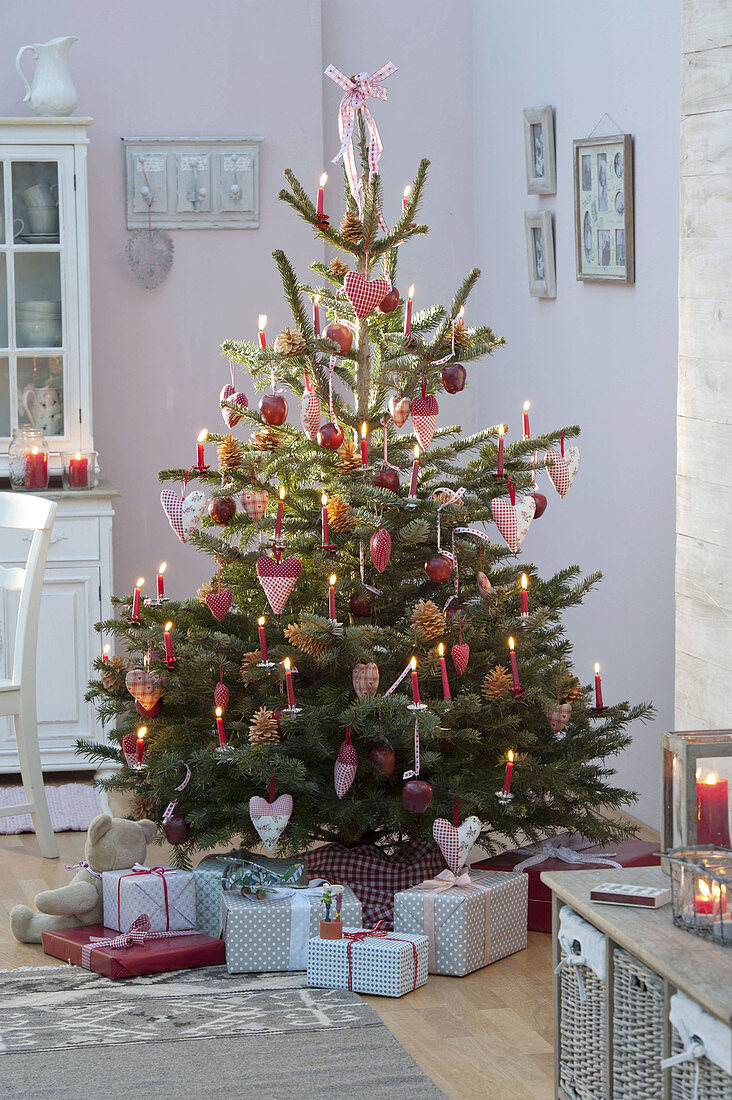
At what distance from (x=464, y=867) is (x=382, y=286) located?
4.02 ft

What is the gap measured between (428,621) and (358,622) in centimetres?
21

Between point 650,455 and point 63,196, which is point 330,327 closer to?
point 650,455

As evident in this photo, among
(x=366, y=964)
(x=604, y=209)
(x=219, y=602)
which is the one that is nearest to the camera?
(x=366, y=964)

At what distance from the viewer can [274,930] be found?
2.79 metres

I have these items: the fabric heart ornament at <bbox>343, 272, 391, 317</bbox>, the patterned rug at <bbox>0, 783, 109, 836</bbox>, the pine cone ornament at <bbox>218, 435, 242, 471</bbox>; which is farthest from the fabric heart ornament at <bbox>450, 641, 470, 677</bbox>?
the patterned rug at <bbox>0, 783, 109, 836</bbox>

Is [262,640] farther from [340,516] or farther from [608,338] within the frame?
[608,338]

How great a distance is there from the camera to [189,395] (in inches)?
190

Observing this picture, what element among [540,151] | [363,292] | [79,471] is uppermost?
[540,151]

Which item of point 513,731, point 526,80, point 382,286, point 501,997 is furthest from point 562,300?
point 501,997

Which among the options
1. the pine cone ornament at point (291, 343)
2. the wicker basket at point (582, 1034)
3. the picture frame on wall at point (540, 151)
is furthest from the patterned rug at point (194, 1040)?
the picture frame on wall at point (540, 151)

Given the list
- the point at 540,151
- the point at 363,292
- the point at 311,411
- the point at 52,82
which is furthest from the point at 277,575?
the point at 52,82

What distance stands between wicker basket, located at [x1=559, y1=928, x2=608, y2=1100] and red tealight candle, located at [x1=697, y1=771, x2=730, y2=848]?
26cm

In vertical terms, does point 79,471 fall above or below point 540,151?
below

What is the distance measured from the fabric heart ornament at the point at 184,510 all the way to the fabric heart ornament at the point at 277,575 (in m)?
0.17
